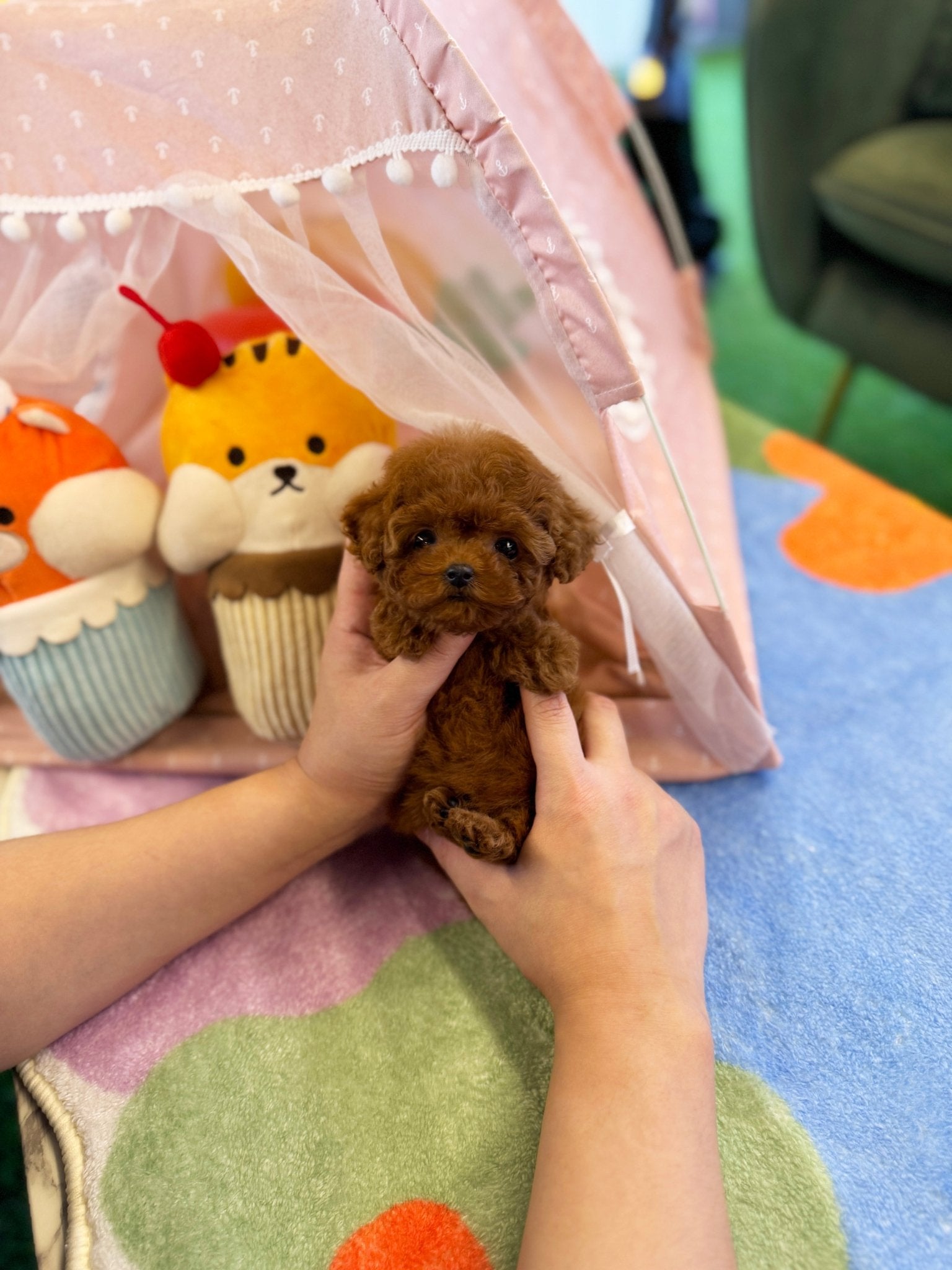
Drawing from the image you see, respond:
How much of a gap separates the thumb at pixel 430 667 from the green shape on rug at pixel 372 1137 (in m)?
0.29

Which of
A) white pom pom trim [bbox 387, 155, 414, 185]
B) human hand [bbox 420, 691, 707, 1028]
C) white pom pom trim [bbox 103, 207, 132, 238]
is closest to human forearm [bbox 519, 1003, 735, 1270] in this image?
human hand [bbox 420, 691, 707, 1028]

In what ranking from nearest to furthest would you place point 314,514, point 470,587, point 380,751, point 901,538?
point 470,587 < point 380,751 < point 314,514 < point 901,538

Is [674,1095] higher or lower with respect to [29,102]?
lower

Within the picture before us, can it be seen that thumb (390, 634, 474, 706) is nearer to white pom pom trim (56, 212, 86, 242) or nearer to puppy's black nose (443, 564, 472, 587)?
puppy's black nose (443, 564, 472, 587)

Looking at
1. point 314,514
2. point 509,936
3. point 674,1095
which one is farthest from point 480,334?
point 674,1095

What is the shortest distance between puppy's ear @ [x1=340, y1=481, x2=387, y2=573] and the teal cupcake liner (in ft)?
1.08

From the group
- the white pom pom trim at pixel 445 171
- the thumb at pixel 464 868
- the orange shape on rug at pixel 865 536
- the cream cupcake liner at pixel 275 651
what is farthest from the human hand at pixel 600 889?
the orange shape on rug at pixel 865 536

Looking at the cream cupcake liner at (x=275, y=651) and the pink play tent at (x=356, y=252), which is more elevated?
the pink play tent at (x=356, y=252)

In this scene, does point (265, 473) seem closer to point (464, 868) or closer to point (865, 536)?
point (464, 868)

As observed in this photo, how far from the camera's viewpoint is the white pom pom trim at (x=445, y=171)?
2.10 feet

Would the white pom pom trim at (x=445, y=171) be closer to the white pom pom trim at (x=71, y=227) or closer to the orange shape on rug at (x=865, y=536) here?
the white pom pom trim at (x=71, y=227)

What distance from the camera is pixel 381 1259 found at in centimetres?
59

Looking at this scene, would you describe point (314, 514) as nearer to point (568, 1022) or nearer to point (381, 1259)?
point (568, 1022)

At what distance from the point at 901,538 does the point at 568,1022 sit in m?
0.87
